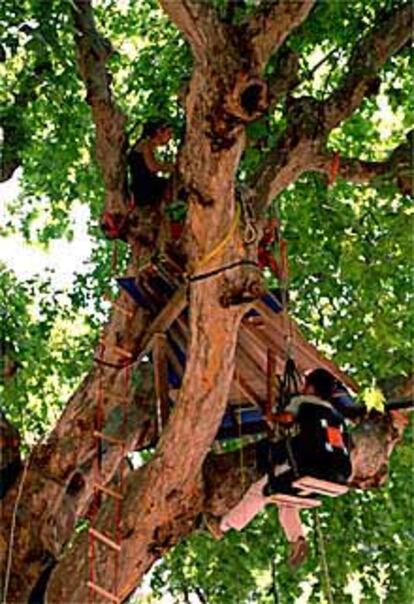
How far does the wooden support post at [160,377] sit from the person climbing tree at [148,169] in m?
0.74

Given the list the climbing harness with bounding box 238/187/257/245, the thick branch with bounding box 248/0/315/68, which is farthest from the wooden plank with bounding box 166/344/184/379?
the thick branch with bounding box 248/0/315/68

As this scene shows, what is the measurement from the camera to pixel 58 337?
23.6 ft

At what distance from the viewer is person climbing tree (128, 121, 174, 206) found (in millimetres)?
4766

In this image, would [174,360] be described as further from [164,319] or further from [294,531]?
[294,531]

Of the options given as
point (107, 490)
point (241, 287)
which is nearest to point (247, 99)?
point (241, 287)

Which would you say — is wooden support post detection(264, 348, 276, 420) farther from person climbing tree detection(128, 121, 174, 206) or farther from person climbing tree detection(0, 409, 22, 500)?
person climbing tree detection(0, 409, 22, 500)

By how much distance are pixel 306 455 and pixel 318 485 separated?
188 mm

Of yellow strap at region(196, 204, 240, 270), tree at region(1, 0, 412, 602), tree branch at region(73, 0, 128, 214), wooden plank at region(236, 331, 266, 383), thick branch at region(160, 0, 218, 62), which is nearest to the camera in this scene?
thick branch at region(160, 0, 218, 62)

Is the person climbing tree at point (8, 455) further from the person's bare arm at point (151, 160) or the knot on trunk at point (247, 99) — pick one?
the knot on trunk at point (247, 99)

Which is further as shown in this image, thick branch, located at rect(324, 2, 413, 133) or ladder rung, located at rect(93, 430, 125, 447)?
thick branch, located at rect(324, 2, 413, 133)

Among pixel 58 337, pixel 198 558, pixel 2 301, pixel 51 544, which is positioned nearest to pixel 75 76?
pixel 2 301

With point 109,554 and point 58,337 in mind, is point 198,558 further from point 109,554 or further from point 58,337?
point 109,554

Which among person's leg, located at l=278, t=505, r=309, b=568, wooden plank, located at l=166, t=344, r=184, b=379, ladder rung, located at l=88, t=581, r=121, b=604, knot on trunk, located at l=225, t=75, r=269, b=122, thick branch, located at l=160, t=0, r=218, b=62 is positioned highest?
thick branch, located at l=160, t=0, r=218, b=62

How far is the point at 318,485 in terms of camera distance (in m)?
4.04
